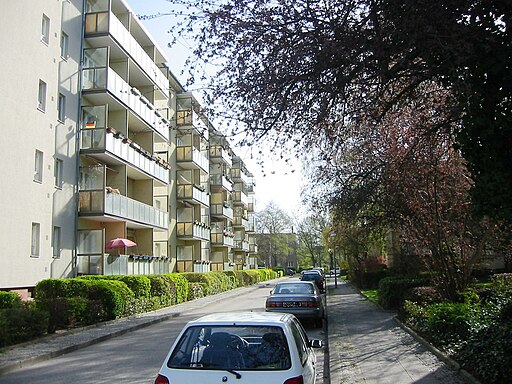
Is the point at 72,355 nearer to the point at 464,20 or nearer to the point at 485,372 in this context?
the point at 485,372

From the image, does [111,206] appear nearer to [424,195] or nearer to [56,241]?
[56,241]

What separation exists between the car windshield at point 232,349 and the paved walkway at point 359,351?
397cm

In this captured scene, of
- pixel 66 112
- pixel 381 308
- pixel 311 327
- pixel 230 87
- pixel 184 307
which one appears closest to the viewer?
pixel 230 87

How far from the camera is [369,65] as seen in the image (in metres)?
8.76

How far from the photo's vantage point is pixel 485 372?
7809mm

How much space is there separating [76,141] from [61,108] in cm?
166

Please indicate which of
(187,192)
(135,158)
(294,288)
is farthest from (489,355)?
(187,192)

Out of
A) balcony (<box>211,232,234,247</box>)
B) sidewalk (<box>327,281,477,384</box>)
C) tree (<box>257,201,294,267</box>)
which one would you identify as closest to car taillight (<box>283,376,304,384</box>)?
sidewalk (<box>327,281,477,384</box>)

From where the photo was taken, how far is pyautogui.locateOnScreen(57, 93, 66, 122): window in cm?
2330

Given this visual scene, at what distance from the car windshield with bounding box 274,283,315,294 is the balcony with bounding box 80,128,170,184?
37.9ft

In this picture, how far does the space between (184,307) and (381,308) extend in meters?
9.94

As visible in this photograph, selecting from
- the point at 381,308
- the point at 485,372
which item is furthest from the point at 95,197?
the point at 485,372

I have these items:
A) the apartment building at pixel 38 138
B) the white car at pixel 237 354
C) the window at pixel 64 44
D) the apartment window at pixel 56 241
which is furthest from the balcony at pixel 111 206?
the white car at pixel 237 354

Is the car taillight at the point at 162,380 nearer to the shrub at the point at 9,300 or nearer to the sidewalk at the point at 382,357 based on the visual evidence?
the sidewalk at the point at 382,357
